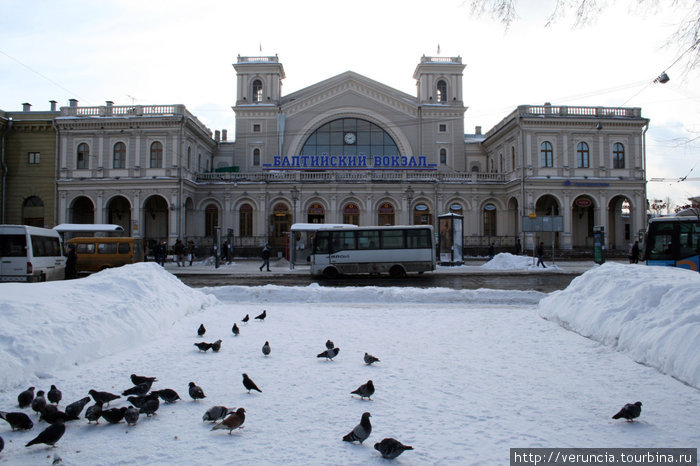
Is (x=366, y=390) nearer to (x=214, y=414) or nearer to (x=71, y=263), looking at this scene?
(x=214, y=414)

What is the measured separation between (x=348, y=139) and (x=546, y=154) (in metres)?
18.6

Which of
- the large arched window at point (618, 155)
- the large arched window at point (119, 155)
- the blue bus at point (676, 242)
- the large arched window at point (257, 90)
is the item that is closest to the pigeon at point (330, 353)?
the blue bus at point (676, 242)

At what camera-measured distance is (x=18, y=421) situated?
4.30 metres

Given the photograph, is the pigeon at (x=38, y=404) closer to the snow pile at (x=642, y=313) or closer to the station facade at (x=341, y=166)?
the snow pile at (x=642, y=313)

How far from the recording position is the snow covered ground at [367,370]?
164 inches

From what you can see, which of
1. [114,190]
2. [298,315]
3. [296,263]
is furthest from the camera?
[114,190]

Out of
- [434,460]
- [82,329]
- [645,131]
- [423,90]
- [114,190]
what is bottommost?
[434,460]

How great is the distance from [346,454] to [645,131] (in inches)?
1733

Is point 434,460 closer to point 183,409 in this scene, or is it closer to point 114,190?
point 183,409

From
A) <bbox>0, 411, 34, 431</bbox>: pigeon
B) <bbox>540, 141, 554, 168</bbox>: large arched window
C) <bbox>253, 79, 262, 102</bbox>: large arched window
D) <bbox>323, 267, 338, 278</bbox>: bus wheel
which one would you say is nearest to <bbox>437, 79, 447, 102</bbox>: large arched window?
<bbox>540, 141, 554, 168</bbox>: large arched window

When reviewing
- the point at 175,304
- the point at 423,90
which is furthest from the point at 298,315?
the point at 423,90

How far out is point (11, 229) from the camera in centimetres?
1703

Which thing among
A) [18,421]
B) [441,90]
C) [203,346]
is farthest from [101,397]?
[441,90]

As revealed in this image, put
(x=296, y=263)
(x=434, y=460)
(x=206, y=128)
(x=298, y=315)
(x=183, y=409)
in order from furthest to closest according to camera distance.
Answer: (x=206, y=128), (x=296, y=263), (x=298, y=315), (x=183, y=409), (x=434, y=460)
